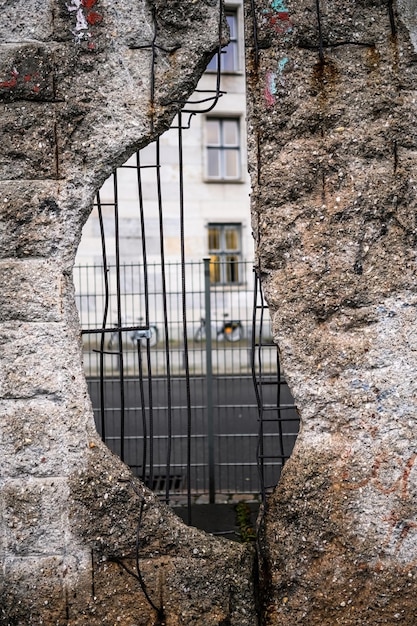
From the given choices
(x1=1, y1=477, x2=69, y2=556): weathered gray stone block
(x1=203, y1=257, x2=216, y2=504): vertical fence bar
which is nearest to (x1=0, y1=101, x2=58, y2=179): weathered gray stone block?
(x1=1, y1=477, x2=69, y2=556): weathered gray stone block

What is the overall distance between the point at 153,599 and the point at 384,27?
269cm

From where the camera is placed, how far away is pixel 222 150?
53.3 feet

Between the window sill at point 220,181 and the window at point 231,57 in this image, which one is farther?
the window sill at point 220,181

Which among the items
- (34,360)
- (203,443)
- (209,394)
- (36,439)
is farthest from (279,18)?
(203,443)

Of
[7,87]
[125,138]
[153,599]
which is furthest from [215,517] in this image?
[7,87]

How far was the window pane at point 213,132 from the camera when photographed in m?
16.2

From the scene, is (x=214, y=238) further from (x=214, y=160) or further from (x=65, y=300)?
(x=65, y=300)

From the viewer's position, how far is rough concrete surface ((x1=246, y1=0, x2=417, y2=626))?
2619 millimetres

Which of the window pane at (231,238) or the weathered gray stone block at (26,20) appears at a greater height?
the window pane at (231,238)

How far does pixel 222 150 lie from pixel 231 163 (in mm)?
414

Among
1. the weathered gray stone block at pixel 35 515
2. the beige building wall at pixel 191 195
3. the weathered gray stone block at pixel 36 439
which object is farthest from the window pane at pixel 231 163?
the weathered gray stone block at pixel 35 515

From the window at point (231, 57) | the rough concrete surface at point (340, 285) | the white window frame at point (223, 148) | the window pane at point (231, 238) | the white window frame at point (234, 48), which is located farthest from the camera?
the white window frame at point (223, 148)

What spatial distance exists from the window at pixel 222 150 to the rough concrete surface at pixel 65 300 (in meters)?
13.7

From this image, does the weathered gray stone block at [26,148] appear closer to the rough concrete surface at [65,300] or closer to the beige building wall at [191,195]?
the rough concrete surface at [65,300]
